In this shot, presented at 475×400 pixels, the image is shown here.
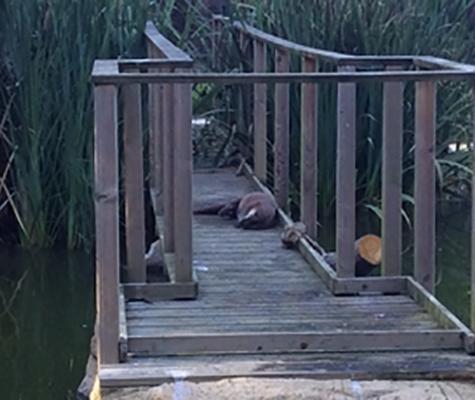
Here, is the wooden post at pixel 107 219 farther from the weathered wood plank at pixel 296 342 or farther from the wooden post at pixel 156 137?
the wooden post at pixel 156 137

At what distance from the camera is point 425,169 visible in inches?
174

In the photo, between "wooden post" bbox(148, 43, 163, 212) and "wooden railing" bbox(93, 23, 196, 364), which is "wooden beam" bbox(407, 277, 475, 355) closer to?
"wooden railing" bbox(93, 23, 196, 364)

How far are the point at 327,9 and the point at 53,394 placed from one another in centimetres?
357

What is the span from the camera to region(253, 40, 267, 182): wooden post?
7.37 metres

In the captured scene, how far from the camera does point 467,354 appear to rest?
4.05 metres

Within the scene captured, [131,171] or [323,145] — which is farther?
[323,145]

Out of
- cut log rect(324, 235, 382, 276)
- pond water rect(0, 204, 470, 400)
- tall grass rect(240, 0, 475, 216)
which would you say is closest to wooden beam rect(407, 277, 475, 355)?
cut log rect(324, 235, 382, 276)

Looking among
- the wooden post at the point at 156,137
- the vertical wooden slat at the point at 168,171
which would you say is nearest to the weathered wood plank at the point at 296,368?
the vertical wooden slat at the point at 168,171

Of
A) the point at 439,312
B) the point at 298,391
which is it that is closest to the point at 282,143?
the point at 439,312

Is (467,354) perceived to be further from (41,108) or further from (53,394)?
(41,108)

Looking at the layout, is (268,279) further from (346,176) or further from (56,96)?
(56,96)

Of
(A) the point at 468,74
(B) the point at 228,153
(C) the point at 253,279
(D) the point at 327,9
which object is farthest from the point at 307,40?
(A) the point at 468,74

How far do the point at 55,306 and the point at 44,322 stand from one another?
0.94 feet

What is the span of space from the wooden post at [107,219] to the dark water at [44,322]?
53.6 inches
